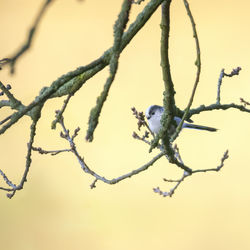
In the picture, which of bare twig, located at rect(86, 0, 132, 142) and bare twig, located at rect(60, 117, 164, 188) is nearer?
bare twig, located at rect(86, 0, 132, 142)

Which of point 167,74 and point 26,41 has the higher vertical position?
point 167,74

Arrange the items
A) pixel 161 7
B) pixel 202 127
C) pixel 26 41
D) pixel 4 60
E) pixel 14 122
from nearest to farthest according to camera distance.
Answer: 1. pixel 26 41
2. pixel 14 122
3. pixel 4 60
4. pixel 161 7
5. pixel 202 127

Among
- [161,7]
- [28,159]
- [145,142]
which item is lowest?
[28,159]

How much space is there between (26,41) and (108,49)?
32.1 inches

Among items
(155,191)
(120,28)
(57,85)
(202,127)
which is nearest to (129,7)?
(120,28)

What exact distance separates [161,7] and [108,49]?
610 mm

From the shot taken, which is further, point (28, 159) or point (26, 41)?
point (28, 159)

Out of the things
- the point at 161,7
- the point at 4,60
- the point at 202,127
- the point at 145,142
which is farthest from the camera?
the point at 202,127

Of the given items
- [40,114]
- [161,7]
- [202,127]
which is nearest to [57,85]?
[40,114]

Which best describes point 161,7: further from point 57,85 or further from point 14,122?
point 14,122

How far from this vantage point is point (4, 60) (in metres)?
2.02

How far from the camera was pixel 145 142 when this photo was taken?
13.7 feet

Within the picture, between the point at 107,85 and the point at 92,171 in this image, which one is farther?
the point at 92,171

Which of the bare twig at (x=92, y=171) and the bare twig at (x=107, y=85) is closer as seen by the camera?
the bare twig at (x=107, y=85)
